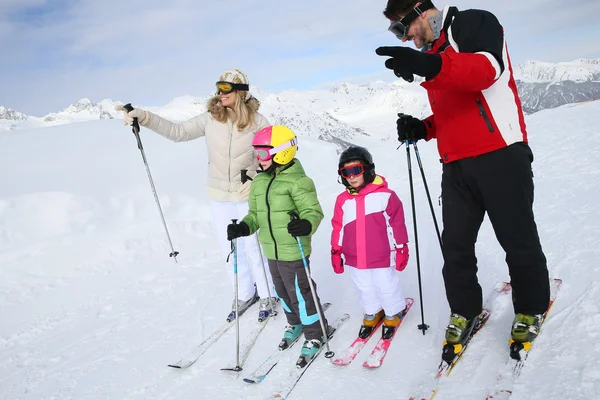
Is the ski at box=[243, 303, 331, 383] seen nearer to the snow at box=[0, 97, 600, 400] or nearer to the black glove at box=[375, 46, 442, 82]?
the snow at box=[0, 97, 600, 400]

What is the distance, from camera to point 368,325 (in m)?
3.96

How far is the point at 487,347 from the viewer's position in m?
3.23

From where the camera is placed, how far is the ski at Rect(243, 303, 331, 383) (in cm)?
352

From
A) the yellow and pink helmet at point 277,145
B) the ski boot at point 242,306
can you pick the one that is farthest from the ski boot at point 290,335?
the yellow and pink helmet at point 277,145

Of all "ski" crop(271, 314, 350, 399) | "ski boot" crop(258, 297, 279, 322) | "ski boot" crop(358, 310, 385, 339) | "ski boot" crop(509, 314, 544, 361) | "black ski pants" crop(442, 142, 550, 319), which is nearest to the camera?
"black ski pants" crop(442, 142, 550, 319)

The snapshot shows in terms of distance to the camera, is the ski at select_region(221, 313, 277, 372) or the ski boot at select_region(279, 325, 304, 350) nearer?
the ski at select_region(221, 313, 277, 372)

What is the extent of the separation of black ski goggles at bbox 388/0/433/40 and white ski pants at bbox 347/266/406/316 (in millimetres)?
1979

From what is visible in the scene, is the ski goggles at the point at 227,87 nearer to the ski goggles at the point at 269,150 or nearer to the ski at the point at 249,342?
the ski goggles at the point at 269,150

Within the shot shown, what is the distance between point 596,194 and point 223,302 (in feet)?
18.8

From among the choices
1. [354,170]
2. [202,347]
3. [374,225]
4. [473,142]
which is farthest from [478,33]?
[202,347]

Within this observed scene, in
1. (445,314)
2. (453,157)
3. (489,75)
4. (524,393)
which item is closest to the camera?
(489,75)

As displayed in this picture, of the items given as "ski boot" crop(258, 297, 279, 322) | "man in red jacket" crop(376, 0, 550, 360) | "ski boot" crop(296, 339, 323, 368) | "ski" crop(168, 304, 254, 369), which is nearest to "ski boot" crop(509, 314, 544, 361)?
"man in red jacket" crop(376, 0, 550, 360)

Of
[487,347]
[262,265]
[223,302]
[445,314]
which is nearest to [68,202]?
[223,302]

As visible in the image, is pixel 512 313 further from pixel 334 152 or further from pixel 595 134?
pixel 334 152
